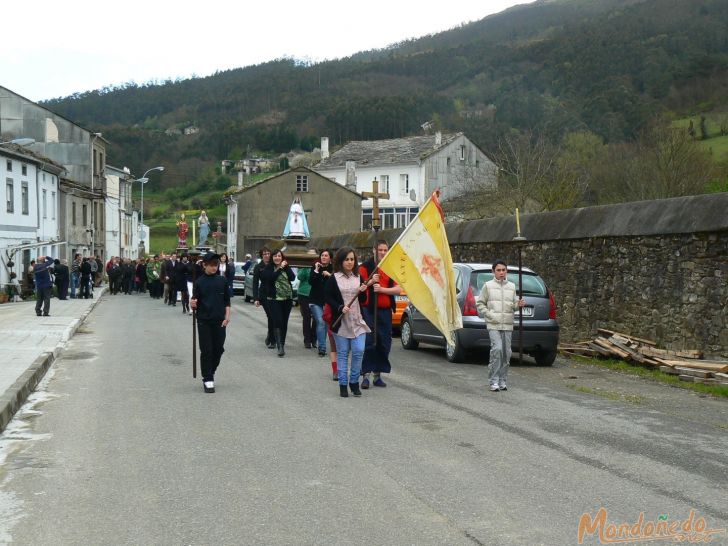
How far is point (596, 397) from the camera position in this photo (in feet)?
34.5

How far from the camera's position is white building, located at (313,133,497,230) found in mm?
71375

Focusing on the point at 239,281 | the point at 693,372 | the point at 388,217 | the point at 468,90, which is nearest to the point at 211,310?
the point at 693,372

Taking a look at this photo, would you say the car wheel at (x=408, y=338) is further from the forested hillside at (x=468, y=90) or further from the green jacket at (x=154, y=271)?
the forested hillside at (x=468, y=90)

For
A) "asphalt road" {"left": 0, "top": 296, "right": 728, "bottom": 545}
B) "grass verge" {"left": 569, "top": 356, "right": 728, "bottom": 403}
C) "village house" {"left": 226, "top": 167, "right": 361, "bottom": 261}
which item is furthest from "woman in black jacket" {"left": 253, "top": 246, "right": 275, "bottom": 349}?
"village house" {"left": 226, "top": 167, "right": 361, "bottom": 261}

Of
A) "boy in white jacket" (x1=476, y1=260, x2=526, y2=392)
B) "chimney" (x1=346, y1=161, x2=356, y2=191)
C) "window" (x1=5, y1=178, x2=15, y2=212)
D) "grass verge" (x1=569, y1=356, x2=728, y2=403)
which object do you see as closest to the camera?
"boy in white jacket" (x1=476, y1=260, x2=526, y2=392)

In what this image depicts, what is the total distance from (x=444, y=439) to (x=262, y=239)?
57.8 metres

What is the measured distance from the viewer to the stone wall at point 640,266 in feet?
42.1

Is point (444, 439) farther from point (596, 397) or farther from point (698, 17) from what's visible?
point (698, 17)

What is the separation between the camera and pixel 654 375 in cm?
1260

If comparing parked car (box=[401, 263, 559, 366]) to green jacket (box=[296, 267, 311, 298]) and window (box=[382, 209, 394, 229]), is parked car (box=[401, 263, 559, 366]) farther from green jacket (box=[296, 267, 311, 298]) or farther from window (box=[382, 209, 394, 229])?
window (box=[382, 209, 394, 229])

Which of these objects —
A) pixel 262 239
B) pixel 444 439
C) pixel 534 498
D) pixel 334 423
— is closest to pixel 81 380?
pixel 334 423

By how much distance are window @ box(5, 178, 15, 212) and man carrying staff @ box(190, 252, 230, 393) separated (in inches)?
1208

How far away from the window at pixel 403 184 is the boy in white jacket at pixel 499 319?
61794 mm

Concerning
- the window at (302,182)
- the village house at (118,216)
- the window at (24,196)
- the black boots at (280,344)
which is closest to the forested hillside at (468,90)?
the window at (302,182)
